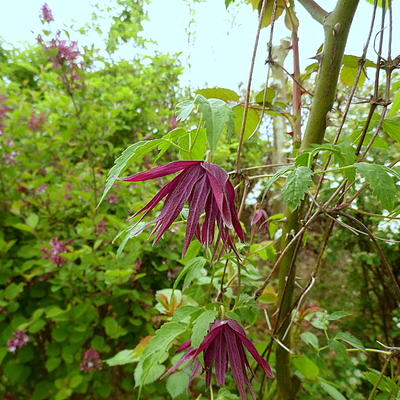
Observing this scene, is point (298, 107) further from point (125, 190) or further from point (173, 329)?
point (125, 190)

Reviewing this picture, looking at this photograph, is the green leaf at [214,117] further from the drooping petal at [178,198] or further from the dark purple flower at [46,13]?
the dark purple flower at [46,13]

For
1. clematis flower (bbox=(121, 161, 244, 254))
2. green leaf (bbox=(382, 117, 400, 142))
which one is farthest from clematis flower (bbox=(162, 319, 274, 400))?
green leaf (bbox=(382, 117, 400, 142))

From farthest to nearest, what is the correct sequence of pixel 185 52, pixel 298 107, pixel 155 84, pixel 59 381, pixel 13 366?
pixel 185 52 → pixel 155 84 → pixel 13 366 → pixel 59 381 → pixel 298 107

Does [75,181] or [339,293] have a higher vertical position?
[75,181]

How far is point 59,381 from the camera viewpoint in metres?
1.19

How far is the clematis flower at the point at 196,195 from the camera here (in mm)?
303

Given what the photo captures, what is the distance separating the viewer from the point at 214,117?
0.96 feet

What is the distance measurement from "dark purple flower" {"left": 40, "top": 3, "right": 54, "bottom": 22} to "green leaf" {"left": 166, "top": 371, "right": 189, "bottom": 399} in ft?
4.51

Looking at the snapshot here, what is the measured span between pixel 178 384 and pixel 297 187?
53cm

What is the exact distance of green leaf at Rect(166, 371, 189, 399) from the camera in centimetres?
63

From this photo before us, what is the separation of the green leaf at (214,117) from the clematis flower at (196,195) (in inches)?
1.5

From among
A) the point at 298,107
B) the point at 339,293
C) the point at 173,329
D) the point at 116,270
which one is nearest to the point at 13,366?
the point at 116,270

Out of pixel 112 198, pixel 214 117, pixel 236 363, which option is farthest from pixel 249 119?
pixel 112 198

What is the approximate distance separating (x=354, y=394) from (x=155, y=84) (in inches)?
A: 79.2
